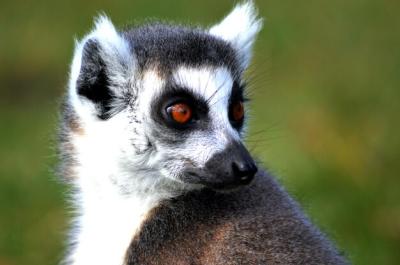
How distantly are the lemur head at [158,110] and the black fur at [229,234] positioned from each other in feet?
0.63

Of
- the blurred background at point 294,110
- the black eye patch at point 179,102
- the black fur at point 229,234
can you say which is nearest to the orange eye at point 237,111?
the black eye patch at point 179,102

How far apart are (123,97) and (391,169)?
Answer: 4570mm

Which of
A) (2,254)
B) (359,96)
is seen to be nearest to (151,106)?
(2,254)

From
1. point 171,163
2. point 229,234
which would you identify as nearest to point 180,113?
point 171,163

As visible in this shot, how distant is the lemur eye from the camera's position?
5.26 m

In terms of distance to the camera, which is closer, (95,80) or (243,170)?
(243,170)

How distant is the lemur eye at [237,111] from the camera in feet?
17.3

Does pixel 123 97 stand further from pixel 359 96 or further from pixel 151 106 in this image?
pixel 359 96

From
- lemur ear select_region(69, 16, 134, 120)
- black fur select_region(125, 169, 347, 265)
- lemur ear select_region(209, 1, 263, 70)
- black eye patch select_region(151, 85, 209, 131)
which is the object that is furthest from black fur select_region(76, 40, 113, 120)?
lemur ear select_region(209, 1, 263, 70)

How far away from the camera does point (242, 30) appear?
19.1 ft

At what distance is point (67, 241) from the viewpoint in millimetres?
5930

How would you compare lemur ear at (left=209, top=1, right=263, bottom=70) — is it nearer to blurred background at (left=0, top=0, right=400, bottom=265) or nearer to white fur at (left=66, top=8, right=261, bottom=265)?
blurred background at (left=0, top=0, right=400, bottom=265)

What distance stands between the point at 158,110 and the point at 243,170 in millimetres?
587

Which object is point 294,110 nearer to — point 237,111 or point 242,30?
point 242,30
